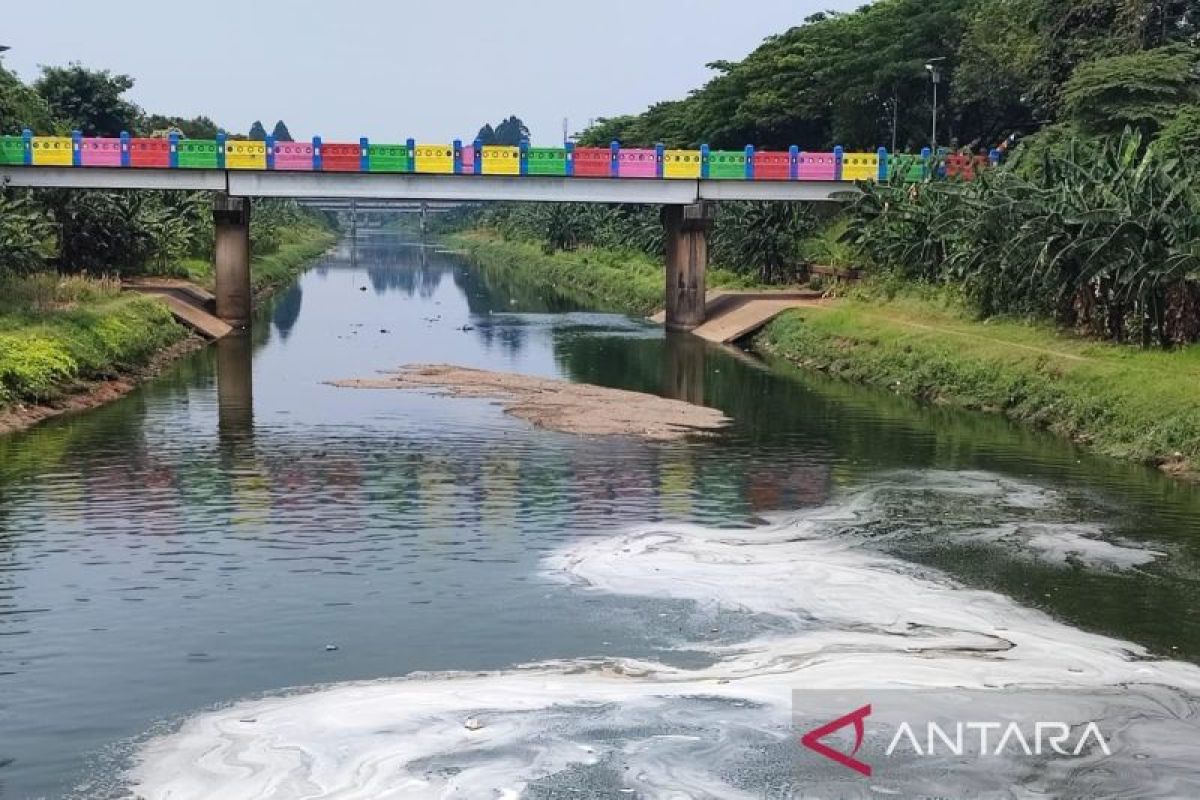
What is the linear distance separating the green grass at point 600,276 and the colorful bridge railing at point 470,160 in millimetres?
11727

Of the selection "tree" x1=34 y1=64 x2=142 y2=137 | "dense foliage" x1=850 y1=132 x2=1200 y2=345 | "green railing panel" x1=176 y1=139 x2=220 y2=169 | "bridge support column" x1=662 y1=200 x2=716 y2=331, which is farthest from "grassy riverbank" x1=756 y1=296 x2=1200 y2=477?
"tree" x1=34 y1=64 x2=142 y2=137

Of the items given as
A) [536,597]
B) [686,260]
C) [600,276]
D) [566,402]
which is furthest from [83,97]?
[536,597]

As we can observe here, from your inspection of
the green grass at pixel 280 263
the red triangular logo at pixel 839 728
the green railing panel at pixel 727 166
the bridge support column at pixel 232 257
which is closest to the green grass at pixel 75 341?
the bridge support column at pixel 232 257

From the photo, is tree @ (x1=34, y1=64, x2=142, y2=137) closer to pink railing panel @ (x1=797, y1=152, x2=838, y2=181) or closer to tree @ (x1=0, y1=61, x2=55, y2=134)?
tree @ (x1=0, y1=61, x2=55, y2=134)

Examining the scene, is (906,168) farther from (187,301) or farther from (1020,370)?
(187,301)

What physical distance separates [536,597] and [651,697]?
4463 millimetres

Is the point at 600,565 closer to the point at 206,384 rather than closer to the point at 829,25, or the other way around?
the point at 206,384

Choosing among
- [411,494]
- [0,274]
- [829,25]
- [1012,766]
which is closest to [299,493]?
[411,494]

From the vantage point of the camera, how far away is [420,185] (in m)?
58.4

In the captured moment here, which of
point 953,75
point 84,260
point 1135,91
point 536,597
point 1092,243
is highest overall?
point 953,75

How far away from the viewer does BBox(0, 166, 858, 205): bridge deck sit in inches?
2203

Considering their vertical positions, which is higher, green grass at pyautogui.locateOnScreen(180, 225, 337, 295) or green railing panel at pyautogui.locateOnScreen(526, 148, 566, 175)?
green railing panel at pyautogui.locateOnScreen(526, 148, 566, 175)

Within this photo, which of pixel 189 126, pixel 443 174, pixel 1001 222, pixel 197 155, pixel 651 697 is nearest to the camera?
pixel 651 697

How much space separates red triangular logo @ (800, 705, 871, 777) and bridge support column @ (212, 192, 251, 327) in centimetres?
4867
